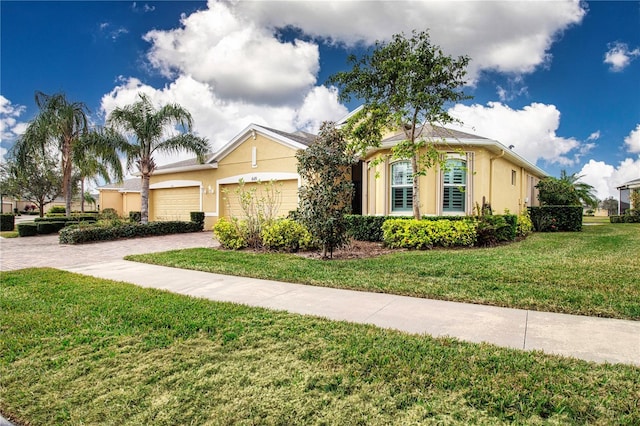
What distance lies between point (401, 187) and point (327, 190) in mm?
5428

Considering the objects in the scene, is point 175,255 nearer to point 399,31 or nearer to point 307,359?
point 307,359

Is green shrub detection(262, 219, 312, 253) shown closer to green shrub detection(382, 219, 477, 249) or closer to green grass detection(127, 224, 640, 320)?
green grass detection(127, 224, 640, 320)

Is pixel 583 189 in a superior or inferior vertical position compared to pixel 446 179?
superior

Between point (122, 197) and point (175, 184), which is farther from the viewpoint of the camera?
point (122, 197)

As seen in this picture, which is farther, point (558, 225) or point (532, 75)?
point (558, 225)

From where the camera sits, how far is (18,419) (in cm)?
249

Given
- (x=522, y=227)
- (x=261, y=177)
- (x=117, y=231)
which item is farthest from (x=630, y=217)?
(x=117, y=231)

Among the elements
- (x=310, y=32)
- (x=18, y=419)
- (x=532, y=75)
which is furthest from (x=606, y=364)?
(x=532, y=75)

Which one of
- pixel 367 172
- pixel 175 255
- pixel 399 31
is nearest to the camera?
pixel 175 255

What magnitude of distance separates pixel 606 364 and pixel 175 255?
30.2 feet

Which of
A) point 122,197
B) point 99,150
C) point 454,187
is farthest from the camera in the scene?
point 122,197

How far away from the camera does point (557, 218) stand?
653 inches

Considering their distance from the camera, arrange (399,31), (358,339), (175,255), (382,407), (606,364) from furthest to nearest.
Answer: (399,31) < (175,255) < (358,339) < (606,364) < (382,407)

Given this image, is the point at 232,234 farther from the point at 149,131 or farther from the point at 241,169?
the point at 149,131
